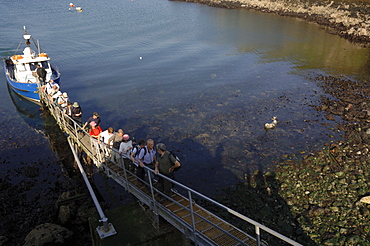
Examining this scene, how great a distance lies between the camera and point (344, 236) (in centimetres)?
1169

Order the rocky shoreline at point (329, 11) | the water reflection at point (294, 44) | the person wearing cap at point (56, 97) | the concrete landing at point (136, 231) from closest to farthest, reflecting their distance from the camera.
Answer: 1. the concrete landing at point (136, 231)
2. the person wearing cap at point (56, 97)
3. the water reflection at point (294, 44)
4. the rocky shoreline at point (329, 11)

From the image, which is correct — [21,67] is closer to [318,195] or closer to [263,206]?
[263,206]

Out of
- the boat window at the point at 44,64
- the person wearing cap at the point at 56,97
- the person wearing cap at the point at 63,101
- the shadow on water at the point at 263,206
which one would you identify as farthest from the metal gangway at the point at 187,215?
the boat window at the point at 44,64

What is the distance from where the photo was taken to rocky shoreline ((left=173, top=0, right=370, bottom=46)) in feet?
164

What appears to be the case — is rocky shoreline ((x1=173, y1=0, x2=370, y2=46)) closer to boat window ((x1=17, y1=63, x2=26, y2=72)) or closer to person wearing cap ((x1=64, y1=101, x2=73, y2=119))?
person wearing cap ((x1=64, y1=101, x2=73, y2=119))

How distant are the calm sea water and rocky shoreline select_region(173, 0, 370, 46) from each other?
3580 mm

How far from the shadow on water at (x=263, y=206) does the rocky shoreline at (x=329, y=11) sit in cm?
4195

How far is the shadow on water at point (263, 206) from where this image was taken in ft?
40.0

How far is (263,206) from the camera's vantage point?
13773 mm

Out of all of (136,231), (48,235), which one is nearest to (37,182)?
(48,235)

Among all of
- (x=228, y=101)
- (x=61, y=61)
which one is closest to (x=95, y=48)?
(x=61, y=61)

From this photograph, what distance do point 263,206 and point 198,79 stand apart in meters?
21.0

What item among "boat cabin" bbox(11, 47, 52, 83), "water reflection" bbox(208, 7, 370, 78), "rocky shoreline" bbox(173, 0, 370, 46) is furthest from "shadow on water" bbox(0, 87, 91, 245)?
"rocky shoreline" bbox(173, 0, 370, 46)

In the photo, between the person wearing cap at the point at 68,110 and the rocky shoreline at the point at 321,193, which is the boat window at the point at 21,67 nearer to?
the person wearing cap at the point at 68,110
